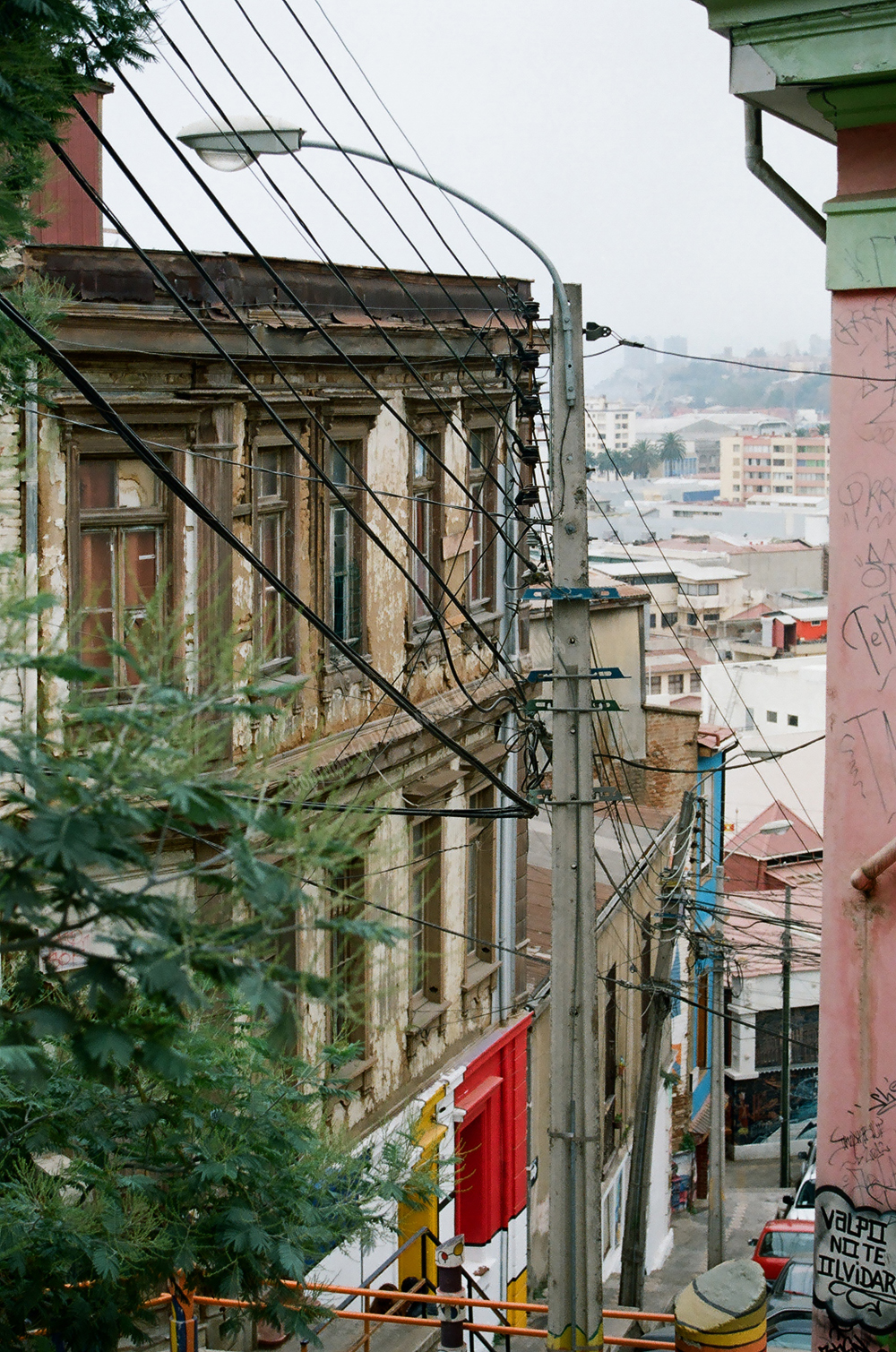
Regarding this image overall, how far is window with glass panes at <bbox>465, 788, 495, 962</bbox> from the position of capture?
58.2 feet

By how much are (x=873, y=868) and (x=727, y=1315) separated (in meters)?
3.39

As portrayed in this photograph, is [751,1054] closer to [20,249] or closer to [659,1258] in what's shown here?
[659,1258]

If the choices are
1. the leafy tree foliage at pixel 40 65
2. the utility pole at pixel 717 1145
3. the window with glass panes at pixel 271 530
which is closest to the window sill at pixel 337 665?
the window with glass panes at pixel 271 530

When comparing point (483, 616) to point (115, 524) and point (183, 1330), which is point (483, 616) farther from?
point (183, 1330)

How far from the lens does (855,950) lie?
692 centimetres

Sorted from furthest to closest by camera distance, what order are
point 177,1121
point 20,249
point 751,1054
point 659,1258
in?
point 751,1054, point 659,1258, point 20,249, point 177,1121

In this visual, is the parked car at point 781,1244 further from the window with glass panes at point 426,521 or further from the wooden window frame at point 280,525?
the wooden window frame at point 280,525

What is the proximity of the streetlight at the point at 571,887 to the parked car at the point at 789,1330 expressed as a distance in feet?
20.7

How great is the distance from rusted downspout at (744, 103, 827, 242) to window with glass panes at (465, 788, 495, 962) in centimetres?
1084

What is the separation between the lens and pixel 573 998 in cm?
912

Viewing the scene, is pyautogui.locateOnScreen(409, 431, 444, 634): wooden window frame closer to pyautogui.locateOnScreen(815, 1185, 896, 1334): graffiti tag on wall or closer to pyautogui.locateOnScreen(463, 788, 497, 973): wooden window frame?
pyautogui.locateOnScreen(463, 788, 497, 973): wooden window frame

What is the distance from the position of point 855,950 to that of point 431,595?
32.5ft

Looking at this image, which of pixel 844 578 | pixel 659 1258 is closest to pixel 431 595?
pixel 844 578

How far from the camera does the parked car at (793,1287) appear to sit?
17266 mm
